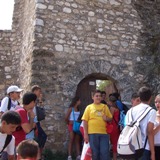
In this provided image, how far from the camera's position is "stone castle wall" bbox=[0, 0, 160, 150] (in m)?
7.87

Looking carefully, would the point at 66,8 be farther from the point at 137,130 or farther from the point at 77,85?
the point at 137,130

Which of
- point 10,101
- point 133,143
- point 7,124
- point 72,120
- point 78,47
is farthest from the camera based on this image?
point 78,47

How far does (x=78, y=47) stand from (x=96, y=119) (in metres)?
2.97

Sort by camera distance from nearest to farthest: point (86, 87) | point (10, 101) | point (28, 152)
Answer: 1. point (28, 152)
2. point (10, 101)
3. point (86, 87)

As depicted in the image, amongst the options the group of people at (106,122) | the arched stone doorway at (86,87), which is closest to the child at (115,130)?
the group of people at (106,122)

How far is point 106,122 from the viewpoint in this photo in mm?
5934

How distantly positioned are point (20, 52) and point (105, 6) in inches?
130

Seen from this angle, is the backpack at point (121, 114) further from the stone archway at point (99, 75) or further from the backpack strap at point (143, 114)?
the backpack strap at point (143, 114)

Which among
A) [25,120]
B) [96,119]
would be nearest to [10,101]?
[25,120]

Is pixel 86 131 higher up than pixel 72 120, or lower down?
lower down

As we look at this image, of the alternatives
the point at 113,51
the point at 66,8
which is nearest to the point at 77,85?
the point at 113,51

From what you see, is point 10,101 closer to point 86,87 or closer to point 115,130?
point 115,130

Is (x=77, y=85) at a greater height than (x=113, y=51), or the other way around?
(x=113, y=51)

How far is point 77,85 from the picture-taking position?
27.2 feet
